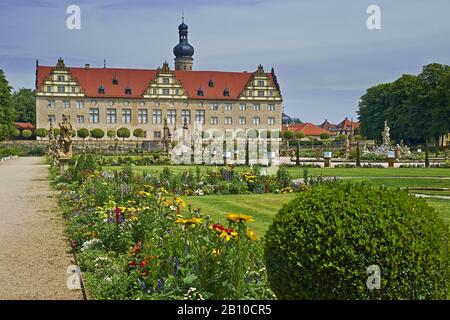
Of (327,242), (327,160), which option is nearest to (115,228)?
(327,242)

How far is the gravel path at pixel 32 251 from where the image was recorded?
6219mm

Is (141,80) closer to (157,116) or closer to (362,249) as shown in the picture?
(157,116)

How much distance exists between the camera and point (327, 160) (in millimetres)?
29547

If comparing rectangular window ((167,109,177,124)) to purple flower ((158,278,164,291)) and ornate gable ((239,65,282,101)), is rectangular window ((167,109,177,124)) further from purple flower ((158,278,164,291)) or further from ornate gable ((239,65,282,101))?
purple flower ((158,278,164,291))

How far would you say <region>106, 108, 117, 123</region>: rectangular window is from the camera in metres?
71.4

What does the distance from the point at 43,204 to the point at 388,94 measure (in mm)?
53395

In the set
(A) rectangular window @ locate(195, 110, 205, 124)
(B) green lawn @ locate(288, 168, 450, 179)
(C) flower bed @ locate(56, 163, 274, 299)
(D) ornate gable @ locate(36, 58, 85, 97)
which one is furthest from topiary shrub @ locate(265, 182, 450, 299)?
(A) rectangular window @ locate(195, 110, 205, 124)

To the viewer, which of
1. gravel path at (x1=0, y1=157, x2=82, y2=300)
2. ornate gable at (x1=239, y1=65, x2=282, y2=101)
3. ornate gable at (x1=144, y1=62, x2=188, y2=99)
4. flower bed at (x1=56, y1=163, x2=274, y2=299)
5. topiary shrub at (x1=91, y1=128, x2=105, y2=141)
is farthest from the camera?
ornate gable at (x1=239, y1=65, x2=282, y2=101)

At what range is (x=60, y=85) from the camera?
6931cm

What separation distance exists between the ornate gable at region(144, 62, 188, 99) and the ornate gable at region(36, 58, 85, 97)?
25.4ft

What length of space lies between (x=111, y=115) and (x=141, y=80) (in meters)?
5.34

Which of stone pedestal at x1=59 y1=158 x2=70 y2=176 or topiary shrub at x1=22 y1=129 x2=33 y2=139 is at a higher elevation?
topiary shrub at x1=22 y1=129 x2=33 y2=139

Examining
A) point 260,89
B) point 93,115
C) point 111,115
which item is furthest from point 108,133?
point 260,89

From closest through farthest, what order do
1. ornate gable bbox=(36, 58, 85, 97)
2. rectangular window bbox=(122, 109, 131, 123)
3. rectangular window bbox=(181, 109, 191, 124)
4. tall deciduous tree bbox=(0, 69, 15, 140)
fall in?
tall deciduous tree bbox=(0, 69, 15, 140)
ornate gable bbox=(36, 58, 85, 97)
rectangular window bbox=(122, 109, 131, 123)
rectangular window bbox=(181, 109, 191, 124)
